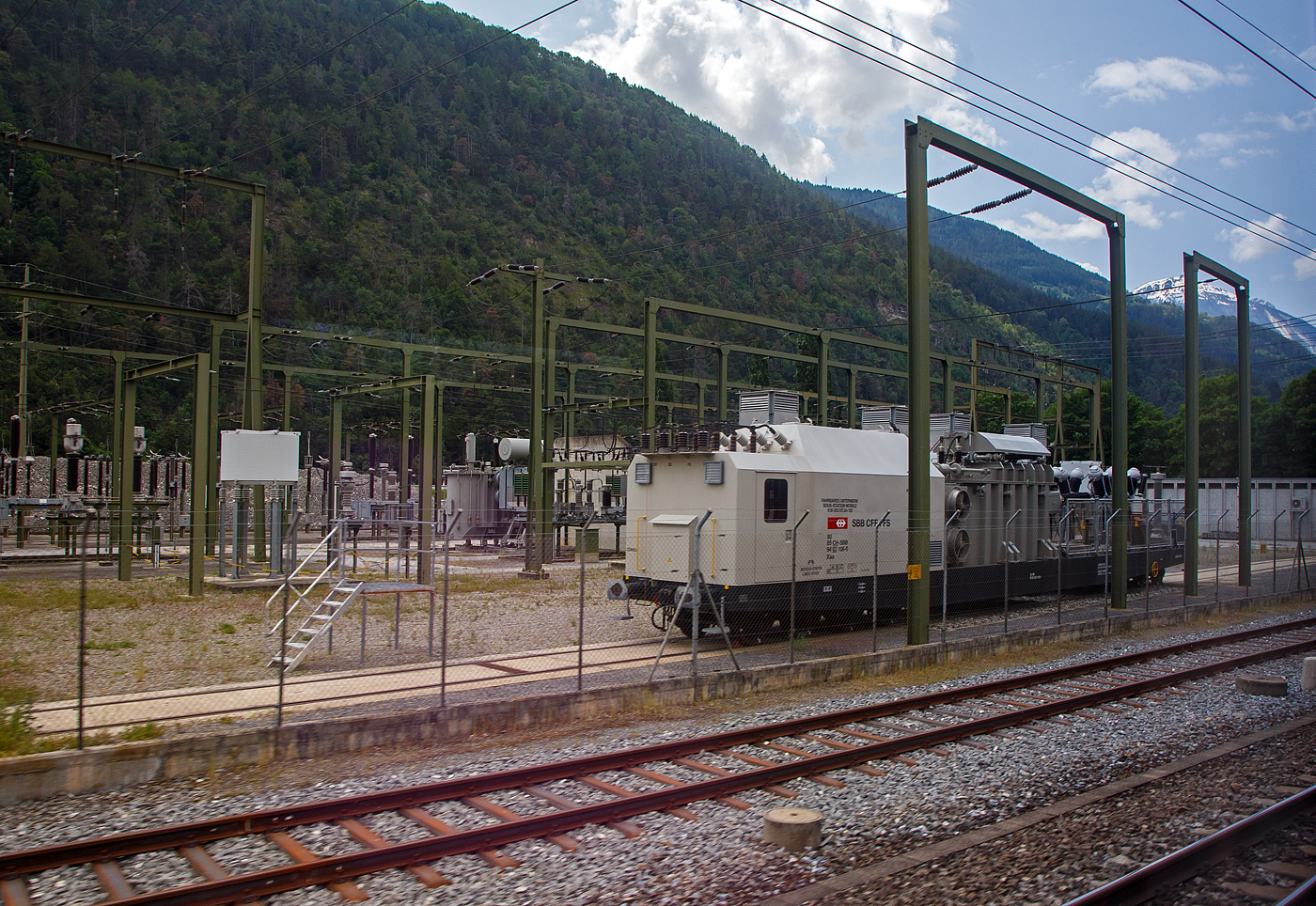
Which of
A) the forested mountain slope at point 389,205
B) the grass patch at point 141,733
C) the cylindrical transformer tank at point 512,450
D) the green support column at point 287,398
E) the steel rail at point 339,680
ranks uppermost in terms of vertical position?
the forested mountain slope at point 389,205

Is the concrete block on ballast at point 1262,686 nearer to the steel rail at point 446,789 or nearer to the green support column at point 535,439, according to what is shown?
the steel rail at point 446,789

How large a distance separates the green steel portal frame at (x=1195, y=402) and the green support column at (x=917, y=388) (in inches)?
385

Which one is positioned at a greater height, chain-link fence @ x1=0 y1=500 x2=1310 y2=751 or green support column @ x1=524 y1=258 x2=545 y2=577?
green support column @ x1=524 y1=258 x2=545 y2=577

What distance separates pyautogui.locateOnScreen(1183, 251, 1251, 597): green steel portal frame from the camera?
2064 cm

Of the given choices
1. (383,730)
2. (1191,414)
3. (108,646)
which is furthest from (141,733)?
(1191,414)

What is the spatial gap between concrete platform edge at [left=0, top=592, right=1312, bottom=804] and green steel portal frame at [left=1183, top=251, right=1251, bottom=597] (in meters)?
11.6

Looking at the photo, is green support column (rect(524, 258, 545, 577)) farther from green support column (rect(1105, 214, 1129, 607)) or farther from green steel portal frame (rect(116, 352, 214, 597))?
green support column (rect(1105, 214, 1129, 607))

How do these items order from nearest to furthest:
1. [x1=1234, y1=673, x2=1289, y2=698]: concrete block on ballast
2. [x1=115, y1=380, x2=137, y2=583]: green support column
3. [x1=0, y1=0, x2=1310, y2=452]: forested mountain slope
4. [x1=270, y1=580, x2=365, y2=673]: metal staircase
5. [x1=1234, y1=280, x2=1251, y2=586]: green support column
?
[x1=270, y1=580, x2=365, y2=673]: metal staircase < [x1=1234, y1=673, x2=1289, y2=698]: concrete block on ballast < [x1=115, y1=380, x2=137, y2=583]: green support column < [x1=1234, y1=280, x2=1251, y2=586]: green support column < [x1=0, y1=0, x2=1310, y2=452]: forested mountain slope

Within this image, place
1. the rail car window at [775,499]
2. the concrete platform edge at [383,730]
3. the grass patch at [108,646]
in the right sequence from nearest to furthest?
1. the concrete platform edge at [383,730]
2. the grass patch at [108,646]
3. the rail car window at [775,499]

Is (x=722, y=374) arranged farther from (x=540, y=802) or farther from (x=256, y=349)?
(x=540, y=802)

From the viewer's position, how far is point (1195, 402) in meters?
21.0

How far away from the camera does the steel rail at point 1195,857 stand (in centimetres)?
525

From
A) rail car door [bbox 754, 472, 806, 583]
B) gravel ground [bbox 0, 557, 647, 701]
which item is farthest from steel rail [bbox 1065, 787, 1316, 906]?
gravel ground [bbox 0, 557, 647, 701]

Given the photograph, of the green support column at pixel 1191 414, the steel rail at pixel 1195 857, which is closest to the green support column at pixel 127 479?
the steel rail at pixel 1195 857
